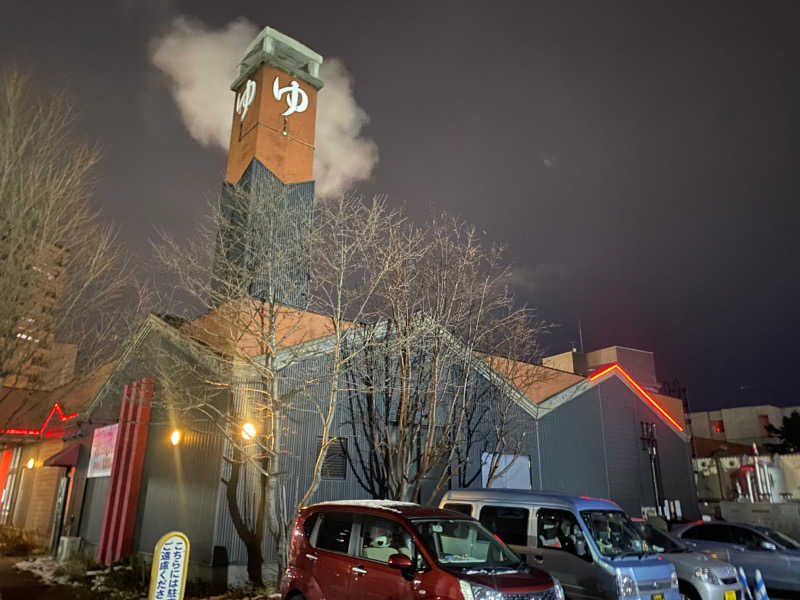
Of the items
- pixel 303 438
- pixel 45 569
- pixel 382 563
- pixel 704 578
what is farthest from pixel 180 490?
pixel 704 578

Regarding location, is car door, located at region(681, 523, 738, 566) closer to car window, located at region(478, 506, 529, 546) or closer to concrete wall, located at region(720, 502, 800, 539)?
car window, located at region(478, 506, 529, 546)

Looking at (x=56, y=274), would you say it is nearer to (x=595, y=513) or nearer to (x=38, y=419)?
(x=595, y=513)

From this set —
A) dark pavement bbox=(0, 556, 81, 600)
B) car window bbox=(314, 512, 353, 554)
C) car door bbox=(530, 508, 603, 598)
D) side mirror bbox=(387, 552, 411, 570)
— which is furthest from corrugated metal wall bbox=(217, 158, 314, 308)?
dark pavement bbox=(0, 556, 81, 600)

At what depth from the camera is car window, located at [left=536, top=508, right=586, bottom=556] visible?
8719 mm

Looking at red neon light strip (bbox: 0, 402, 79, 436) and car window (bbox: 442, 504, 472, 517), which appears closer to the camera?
car window (bbox: 442, 504, 472, 517)

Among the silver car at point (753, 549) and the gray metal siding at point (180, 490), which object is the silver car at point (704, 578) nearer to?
the silver car at point (753, 549)

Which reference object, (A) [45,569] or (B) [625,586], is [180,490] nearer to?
(A) [45,569]

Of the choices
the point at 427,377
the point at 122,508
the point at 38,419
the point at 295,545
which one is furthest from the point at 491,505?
the point at 38,419

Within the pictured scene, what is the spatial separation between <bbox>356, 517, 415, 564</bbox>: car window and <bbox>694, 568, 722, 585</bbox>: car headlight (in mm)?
5590

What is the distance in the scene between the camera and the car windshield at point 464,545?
266 inches

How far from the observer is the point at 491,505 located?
33.6ft

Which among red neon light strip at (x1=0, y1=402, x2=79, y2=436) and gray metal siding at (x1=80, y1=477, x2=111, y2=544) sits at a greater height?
red neon light strip at (x1=0, y1=402, x2=79, y2=436)

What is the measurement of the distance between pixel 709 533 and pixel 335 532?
9.86 meters

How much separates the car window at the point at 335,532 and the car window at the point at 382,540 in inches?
10.0
